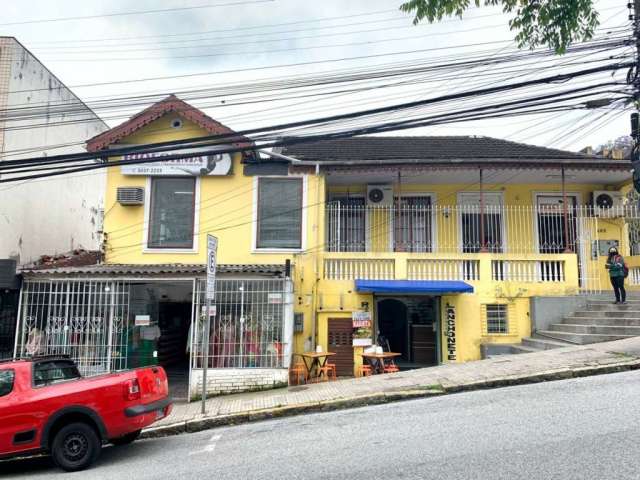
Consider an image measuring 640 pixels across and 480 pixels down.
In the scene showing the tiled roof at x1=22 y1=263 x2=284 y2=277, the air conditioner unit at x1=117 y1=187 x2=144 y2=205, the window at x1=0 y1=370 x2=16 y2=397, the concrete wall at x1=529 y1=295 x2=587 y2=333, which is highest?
the air conditioner unit at x1=117 y1=187 x2=144 y2=205

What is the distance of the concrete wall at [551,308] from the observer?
42.0ft

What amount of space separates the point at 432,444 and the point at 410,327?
323 inches

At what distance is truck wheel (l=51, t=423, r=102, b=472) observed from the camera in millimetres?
6562

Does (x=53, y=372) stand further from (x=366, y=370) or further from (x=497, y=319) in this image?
(x=497, y=319)

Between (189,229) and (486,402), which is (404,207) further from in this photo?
(486,402)

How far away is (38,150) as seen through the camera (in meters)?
15.9

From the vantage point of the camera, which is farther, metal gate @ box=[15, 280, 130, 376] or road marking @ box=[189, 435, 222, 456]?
metal gate @ box=[15, 280, 130, 376]

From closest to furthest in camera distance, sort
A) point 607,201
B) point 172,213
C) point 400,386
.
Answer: point 400,386, point 172,213, point 607,201

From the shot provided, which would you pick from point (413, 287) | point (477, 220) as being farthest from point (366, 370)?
point (477, 220)

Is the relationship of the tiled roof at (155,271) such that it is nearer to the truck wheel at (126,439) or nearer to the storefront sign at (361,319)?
the storefront sign at (361,319)

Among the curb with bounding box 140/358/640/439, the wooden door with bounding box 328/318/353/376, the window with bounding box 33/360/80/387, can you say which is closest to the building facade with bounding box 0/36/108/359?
the window with bounding box 33/360/80/387

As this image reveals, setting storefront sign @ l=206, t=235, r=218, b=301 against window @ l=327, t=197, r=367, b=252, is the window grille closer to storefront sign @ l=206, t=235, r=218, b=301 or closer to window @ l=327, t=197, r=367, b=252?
storefront sign @ l=206, t=235, r=218, b=301

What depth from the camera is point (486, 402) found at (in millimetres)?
7801

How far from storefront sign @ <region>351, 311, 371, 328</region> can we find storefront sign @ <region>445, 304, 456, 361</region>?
2012 millimetres
